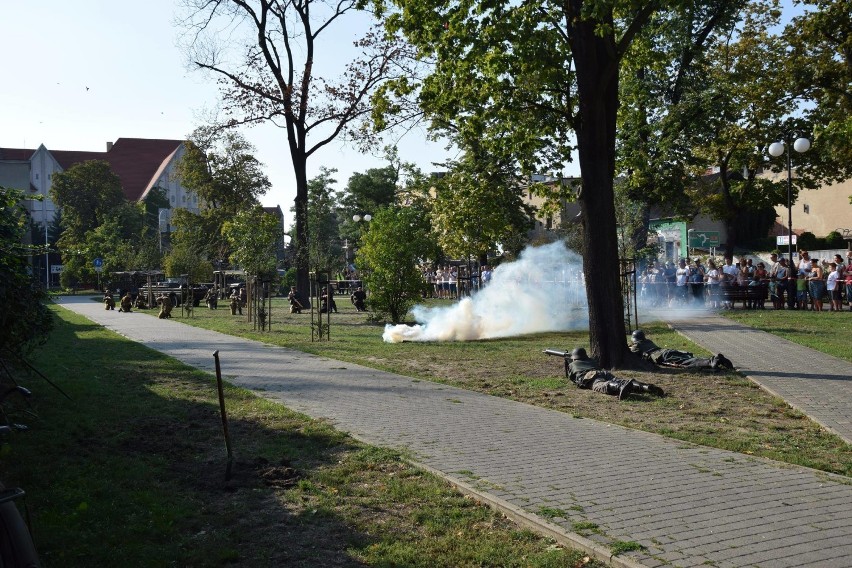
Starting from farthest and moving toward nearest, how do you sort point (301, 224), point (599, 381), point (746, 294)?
point (301, 224), point (746, 294), point (599, 381)

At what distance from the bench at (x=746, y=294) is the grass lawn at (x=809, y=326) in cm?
98

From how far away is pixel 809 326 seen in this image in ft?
67.8

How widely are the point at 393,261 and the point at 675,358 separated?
12.2 m

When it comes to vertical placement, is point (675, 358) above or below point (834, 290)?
below

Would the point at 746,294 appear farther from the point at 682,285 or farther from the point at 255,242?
the point at 255,242

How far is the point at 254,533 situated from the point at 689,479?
11.0 feet

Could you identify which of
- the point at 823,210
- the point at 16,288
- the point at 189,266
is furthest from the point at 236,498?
the point at 823,210

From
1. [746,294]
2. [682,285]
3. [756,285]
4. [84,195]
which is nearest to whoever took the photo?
[756,285]

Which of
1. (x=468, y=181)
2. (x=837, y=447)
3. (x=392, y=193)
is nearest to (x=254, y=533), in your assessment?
(x=837, y=447)

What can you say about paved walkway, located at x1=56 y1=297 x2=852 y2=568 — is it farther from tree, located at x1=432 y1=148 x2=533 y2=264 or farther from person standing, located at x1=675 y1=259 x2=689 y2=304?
person standing, located at x1=675 y1=259 x2=689 y2=304

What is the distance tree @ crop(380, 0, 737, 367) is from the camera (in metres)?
13.1

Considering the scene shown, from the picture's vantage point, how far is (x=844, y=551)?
4660mm

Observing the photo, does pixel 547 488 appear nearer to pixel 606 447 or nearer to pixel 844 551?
pixel 606 447

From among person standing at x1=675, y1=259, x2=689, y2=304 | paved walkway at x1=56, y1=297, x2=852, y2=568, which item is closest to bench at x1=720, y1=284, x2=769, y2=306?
person standing at x1=675, y1=259, x2=689, y2=304
